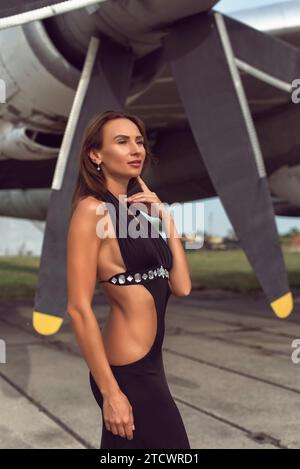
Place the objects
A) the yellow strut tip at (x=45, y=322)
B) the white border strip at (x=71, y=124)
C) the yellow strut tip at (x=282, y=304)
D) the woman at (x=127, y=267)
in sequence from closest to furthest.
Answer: the woman at (x=127, y=267), the yellow strut tip at (x=45, y=322), the yellow strut tip at (x=282, y=304), the white border strip at (x=71, y=124)

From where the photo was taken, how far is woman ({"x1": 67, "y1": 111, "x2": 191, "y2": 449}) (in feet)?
6.40

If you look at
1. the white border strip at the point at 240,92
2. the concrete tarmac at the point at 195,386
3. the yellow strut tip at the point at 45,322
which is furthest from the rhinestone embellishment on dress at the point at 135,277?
the white border strip at the point at 240,92

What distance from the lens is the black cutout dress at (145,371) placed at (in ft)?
6.57

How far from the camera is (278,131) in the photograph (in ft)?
29.0

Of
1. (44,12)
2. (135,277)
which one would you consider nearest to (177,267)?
(135,277)

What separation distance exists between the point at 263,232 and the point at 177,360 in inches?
80.8

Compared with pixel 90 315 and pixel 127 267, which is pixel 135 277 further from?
pixel 90 315

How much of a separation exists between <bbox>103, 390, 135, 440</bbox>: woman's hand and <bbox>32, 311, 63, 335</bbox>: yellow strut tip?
2.63 m

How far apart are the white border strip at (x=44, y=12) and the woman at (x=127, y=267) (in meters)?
1.45

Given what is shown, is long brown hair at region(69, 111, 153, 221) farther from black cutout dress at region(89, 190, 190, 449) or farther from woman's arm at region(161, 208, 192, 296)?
woman's arm at region(161, 208, 192, 296)

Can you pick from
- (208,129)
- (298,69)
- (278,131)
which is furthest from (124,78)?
(278,131)

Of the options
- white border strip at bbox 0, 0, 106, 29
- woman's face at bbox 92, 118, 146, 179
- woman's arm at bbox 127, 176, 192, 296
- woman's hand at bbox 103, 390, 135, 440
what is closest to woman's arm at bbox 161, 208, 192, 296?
woman's arm at bbox 127, 176, 192, 296

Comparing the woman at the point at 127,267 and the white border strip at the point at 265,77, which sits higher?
the white border strip at the point at 265,77

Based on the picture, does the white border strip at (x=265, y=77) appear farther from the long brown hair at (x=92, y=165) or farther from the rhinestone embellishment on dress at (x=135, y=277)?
the rhinestone embellishment on dress at (x=135, y=277)
